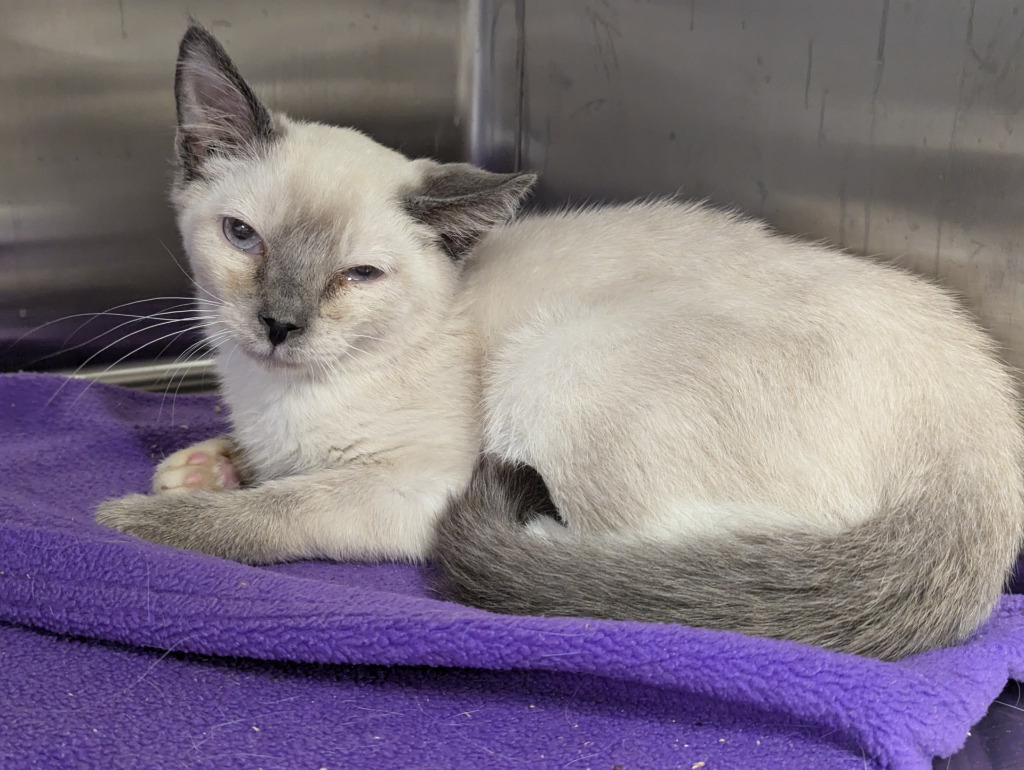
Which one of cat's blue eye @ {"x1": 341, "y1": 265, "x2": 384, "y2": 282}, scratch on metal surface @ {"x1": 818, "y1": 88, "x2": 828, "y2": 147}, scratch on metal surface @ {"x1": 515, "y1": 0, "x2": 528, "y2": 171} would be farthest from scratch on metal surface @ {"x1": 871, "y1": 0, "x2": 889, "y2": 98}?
scratch on metal surface @ {"x1": 515, "y1": 0, "x2": 528, "y2": 171}

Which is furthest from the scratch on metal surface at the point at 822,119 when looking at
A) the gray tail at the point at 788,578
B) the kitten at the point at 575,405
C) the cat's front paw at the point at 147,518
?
the cat's front paw at the point at 147,518

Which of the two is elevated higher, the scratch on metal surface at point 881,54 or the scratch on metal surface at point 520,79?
the scratch on metal surface at point 881,54

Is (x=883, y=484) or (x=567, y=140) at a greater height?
(x=567, y=140)

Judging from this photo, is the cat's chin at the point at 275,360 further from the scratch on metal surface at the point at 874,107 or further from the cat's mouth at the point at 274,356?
the scratch on metal surface at the point at 874,107

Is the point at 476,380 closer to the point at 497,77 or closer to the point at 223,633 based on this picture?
the point at 223,633

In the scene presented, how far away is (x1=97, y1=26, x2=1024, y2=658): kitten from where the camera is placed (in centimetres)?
158

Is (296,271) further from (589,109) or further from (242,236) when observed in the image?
(589,109)

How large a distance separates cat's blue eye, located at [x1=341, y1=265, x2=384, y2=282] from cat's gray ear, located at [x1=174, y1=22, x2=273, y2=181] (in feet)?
1.08

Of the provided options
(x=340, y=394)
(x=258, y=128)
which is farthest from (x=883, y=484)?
(x=258, y=128)

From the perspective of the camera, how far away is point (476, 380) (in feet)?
6.80

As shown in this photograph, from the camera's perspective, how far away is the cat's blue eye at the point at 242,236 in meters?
1.90

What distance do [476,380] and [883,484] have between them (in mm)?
801

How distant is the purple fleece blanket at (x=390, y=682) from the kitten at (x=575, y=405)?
0.37ft

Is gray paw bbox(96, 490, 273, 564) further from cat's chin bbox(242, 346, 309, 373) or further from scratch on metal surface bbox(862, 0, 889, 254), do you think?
scratch on metal surface bbox(862, 0, 889, 254)
